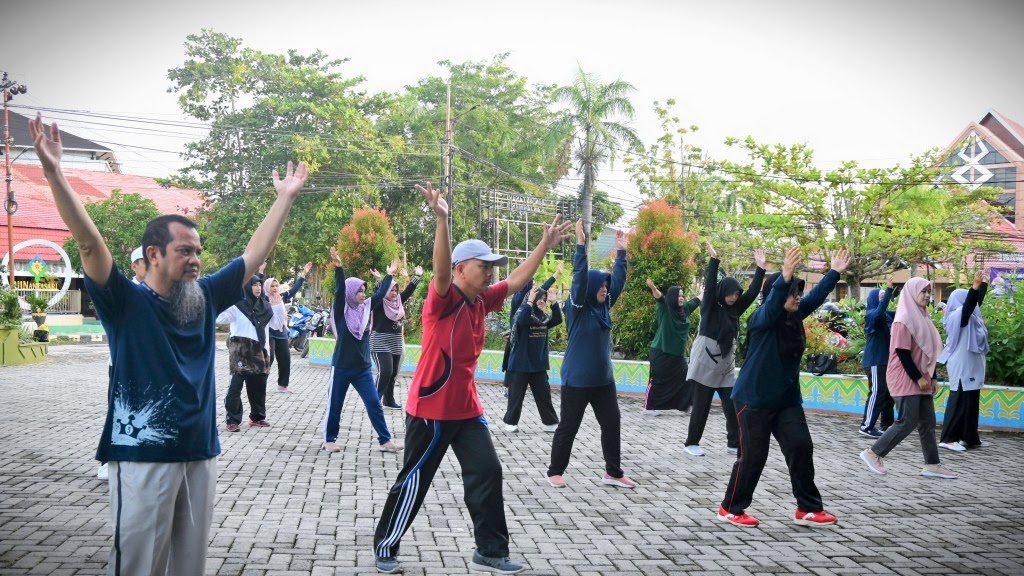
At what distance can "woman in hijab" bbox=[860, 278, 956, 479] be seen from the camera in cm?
815

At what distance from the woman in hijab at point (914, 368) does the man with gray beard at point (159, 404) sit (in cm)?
675

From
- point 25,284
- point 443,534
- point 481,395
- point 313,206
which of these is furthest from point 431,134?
point 443,534

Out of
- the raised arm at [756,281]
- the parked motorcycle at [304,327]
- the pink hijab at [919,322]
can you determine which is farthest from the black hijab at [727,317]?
the parked motorcycle at [304,327]

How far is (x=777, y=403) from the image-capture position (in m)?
6.25

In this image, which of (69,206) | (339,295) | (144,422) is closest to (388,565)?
(144,422)

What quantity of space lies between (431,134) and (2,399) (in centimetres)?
2898

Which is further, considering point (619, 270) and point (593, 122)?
point (593, 122)

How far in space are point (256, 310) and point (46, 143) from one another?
7.26m

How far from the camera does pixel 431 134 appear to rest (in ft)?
134

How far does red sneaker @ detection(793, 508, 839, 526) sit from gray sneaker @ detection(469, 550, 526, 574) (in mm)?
2437

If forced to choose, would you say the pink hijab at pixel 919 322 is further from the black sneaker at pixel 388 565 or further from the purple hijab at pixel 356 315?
the black sneaker at pixel 388 565

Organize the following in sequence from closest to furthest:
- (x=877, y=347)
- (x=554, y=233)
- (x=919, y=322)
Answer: (x=554, y=233)
(x=919, y=322)
(x=877, y=347)

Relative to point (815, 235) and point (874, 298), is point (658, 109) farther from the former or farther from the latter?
point (874, 298)

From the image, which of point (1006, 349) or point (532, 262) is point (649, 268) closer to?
point (1006, 349)
